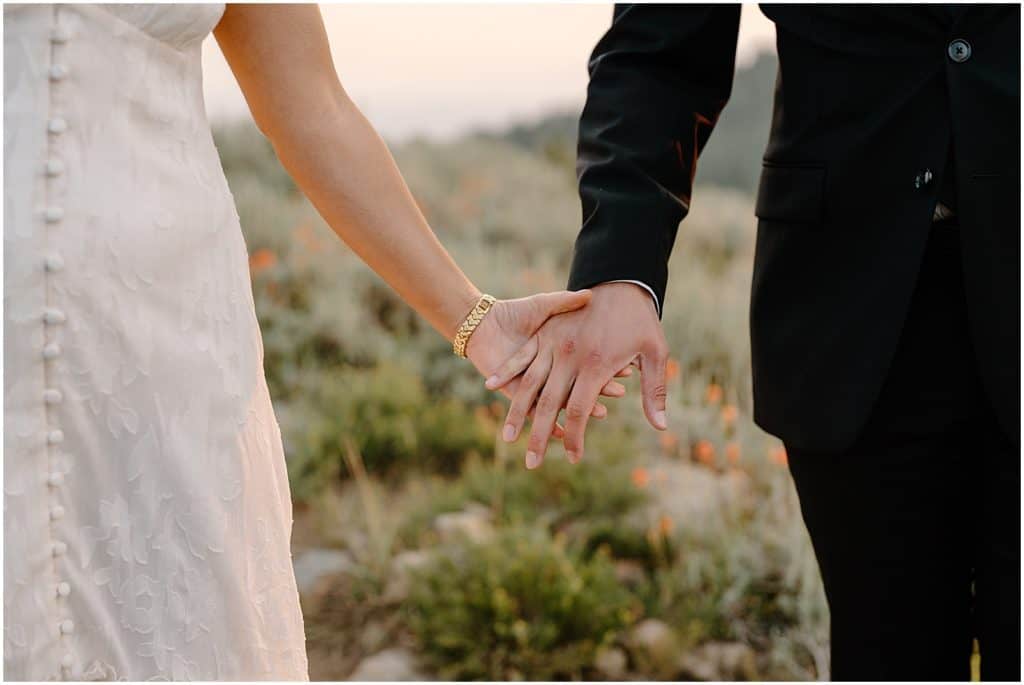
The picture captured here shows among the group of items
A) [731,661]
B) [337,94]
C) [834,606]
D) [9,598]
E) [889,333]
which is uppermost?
[337,94]

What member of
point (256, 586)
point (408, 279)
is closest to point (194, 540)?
point (256, 586)

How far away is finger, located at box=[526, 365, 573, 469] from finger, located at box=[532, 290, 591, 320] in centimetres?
11

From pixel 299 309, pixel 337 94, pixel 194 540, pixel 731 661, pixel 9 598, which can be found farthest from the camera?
pixel 299 309

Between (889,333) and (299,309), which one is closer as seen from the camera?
(889,333)

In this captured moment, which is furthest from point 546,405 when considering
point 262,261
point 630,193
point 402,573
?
point 262,261

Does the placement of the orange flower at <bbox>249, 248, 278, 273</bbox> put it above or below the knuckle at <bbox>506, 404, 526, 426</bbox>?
above

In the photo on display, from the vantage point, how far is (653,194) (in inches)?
69.4

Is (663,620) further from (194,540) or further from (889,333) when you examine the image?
(194,540)

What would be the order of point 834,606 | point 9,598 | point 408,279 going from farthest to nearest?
point 834,606 → point 408,279 → point 9,598

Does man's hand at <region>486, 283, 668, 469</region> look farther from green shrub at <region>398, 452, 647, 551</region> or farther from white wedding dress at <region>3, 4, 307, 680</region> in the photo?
green shrub at <region>398, 452, 647, 551</region>

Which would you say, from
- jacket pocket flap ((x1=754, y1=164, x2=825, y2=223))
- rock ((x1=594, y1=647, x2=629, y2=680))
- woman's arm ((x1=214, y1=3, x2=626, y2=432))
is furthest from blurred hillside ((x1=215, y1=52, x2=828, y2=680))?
jacket pocket flap ((x1=754, y1=164, x2=825, y2=223))

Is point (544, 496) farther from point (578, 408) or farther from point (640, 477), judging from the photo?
point (578, 408)

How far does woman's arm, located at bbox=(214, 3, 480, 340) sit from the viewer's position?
4.93 feet

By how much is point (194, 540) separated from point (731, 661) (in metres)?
1.93
